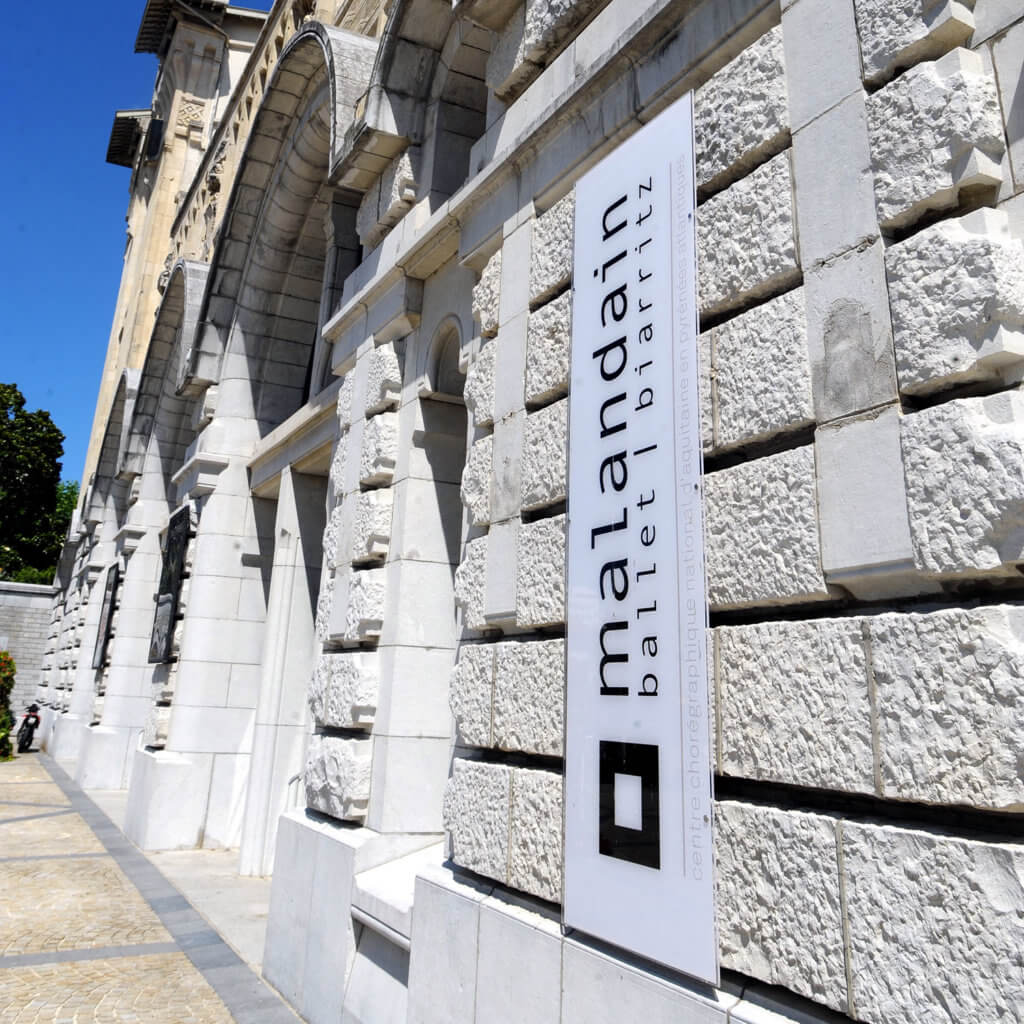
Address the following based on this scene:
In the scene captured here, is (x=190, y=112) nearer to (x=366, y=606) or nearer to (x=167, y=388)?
(x=167, y=388)

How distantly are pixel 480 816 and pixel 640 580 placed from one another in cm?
142

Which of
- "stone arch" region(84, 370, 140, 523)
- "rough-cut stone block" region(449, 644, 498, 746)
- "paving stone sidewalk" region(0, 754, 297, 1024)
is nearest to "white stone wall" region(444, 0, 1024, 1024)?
"rough-cut stone block" region(449, 644, 498, 746)

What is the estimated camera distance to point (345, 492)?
19.7 feet

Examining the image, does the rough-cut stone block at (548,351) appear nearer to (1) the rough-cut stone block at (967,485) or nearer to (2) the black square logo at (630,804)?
(2) the black square logo at (630,804)

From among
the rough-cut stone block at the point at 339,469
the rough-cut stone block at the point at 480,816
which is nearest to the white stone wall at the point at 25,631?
the rough-cut stone block at the point at 339,469

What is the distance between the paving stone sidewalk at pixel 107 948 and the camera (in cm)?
493

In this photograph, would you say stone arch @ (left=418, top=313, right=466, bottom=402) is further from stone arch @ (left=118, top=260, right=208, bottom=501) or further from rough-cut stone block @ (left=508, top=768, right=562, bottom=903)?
stone arch @ (left=118, top=260, right=208, bottom=501)

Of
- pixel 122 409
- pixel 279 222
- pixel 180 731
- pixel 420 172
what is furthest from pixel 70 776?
pixel 420 172

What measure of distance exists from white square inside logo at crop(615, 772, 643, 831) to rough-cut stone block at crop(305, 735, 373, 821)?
8.16ft

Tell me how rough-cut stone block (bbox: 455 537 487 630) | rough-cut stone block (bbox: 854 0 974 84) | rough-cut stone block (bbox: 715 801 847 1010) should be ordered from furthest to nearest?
rough-cut stone block (bbox: 455 537 487 630) → rough-cut stone block (bbox: 854 0 974 84) → rough-cut stone block (bbox: 715 801 847 1010)

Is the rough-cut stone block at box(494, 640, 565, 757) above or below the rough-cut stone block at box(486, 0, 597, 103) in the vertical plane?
below

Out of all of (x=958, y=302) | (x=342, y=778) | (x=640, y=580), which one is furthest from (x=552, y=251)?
(x=342, y=778)

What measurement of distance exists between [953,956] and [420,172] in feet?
17.5

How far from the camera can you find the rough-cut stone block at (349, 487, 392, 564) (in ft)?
17.8
